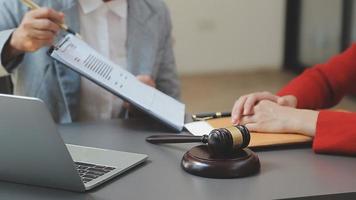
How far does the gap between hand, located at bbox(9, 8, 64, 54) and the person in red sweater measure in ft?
1.46

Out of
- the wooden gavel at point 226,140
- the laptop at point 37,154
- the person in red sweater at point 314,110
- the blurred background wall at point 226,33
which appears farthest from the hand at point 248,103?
the blurred background wall at point 226,33

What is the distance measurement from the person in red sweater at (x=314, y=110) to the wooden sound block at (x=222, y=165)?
185mm

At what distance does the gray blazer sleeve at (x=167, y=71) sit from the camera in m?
1.67

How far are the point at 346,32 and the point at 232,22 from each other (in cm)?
95

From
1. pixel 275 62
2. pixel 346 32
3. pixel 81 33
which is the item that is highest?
pixel 81 33

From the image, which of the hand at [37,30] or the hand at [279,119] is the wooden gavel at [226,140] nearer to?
the hand at [279,119]

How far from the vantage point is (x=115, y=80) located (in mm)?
1313

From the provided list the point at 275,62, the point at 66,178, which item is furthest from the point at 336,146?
the point at 275,62

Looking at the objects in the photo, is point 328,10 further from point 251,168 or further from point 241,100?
point 251,168

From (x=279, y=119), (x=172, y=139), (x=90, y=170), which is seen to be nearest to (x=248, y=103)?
(x=279, y=119)

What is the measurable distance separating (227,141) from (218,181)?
2.8 inches

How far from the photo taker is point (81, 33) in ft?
5.07

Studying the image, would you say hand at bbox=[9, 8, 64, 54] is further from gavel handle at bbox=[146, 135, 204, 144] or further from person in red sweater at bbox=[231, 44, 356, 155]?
person in red sweater at bbox=[231, 44, 356, 155]

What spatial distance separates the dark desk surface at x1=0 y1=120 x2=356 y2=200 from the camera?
2.93 ft
